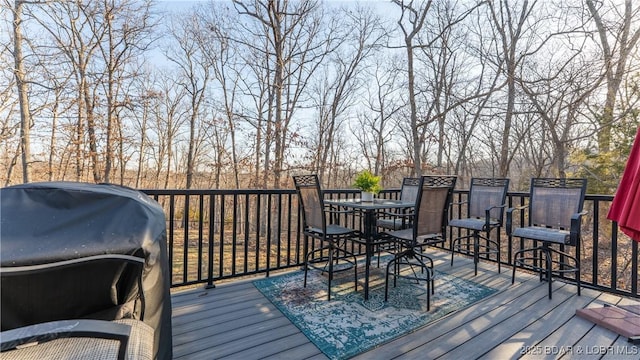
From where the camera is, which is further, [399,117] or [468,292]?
[399,117]

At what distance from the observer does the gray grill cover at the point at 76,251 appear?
1.12 metres

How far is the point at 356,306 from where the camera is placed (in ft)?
8.53

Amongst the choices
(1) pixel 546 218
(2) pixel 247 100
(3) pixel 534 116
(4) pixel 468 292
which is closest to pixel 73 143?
(2) pixel 247 100

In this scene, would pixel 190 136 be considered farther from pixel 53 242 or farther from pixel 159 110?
pixel 53 242

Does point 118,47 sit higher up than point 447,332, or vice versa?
point 118,47

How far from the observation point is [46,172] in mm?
8680

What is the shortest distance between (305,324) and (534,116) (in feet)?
35.6

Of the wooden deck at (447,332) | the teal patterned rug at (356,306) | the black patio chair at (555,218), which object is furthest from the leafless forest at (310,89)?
the wooden deck at (447,332)

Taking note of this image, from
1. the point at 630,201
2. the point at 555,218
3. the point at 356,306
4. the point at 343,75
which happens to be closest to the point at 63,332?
the point at 356,306

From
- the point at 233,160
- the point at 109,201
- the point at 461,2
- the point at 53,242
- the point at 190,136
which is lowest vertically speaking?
the point at 53,242

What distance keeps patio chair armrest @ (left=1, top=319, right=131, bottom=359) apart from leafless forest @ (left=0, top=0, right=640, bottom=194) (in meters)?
8.26

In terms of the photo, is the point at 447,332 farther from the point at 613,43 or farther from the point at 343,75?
the point at 343,75

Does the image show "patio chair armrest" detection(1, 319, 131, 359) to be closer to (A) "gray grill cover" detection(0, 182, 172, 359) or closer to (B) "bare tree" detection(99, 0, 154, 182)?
(A) "gray grill cover" detection(0, 182, 172, 359)

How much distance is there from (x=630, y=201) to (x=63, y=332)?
2832 mm
